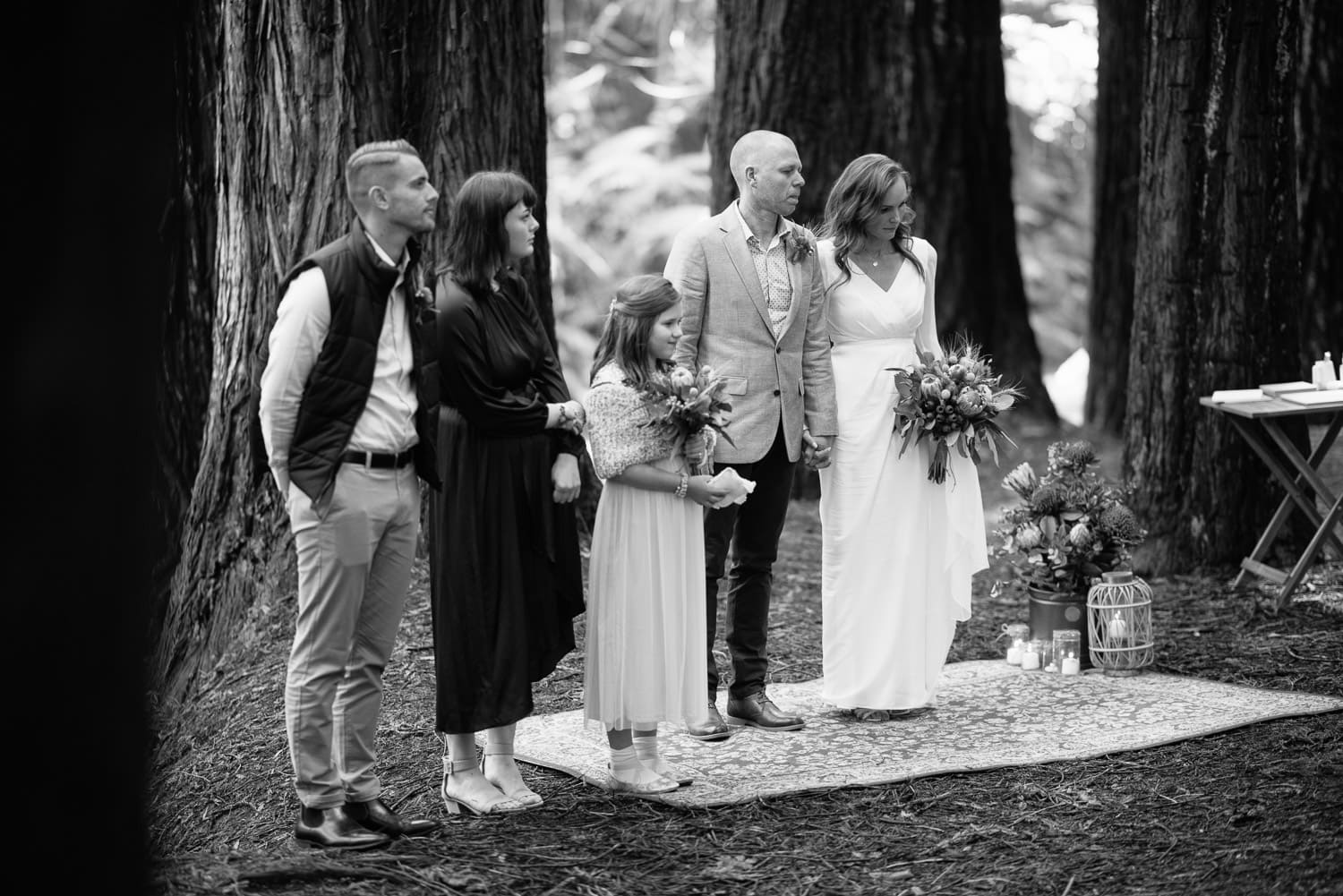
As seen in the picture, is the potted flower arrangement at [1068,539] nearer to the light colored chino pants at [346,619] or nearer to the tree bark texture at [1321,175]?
the light colored chino pants at [346,619]

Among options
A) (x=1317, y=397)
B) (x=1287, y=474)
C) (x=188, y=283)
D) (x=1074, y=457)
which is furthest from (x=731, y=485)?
(x=188, y=283)

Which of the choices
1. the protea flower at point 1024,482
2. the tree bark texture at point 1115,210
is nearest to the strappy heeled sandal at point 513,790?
the protea flower at point 1024,482

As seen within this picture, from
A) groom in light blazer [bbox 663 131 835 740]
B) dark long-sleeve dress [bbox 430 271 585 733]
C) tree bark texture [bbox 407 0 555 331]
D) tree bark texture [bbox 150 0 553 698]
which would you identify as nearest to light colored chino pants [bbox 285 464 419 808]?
dark long-sleeve dress [bbox 430 271 585 733]

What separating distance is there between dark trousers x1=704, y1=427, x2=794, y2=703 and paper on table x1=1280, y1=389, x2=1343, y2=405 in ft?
8.88

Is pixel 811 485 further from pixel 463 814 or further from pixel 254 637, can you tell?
pixel 463 814

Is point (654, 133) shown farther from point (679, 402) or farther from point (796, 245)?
point (679, 402)

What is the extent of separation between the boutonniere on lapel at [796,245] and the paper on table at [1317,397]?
2729 millimetres

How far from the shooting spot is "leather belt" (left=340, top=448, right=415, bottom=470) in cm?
443

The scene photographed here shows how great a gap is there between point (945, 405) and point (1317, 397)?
7.14 feet

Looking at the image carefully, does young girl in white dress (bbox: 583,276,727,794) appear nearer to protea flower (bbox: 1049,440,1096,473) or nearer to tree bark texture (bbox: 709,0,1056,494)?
protea flower (bbox: 1049,440,1096,473)

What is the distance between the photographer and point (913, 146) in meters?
12.3

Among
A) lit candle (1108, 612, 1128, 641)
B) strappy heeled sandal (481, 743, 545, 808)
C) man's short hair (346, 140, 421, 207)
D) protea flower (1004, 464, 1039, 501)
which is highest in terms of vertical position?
man's short hair (346, 140, 421, 207)

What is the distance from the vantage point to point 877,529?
6.20 metres

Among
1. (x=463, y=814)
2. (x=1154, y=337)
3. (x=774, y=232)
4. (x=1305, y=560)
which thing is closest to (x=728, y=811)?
(x=463, y=814)
